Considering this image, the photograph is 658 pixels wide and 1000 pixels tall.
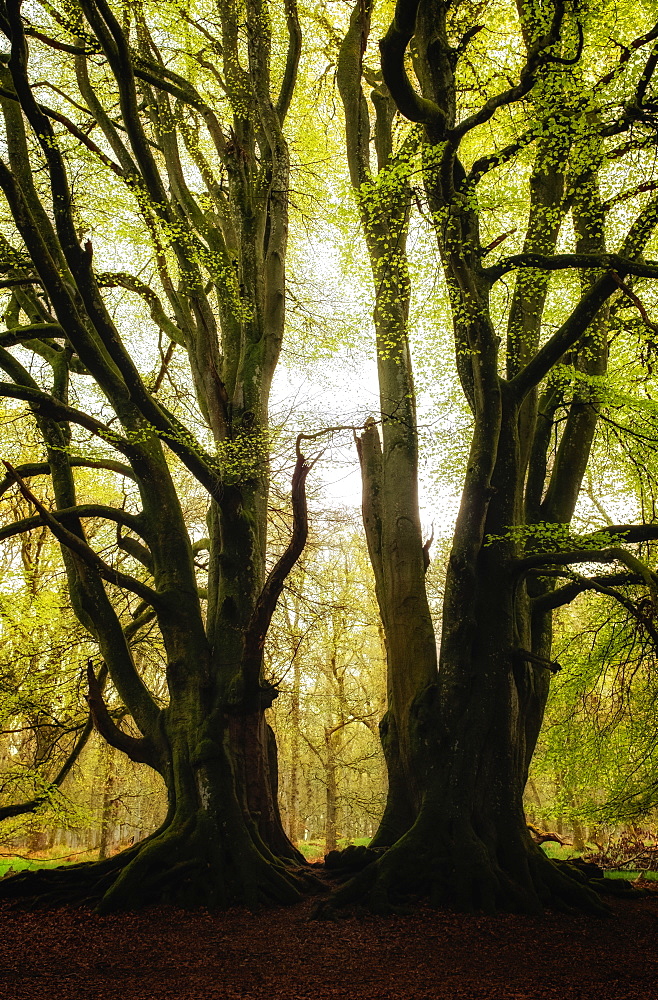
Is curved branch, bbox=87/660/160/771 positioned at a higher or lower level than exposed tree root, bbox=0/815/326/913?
higher

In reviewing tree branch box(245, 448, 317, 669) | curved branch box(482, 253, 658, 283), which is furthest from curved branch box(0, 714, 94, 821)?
curved branch box(482, 253, 658, 283)

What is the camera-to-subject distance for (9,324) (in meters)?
8.43

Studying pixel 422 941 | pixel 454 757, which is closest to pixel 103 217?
pixel 454 757

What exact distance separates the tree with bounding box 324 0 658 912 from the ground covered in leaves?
50cm

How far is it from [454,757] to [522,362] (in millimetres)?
4686

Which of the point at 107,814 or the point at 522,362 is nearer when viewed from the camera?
the point at 522,362

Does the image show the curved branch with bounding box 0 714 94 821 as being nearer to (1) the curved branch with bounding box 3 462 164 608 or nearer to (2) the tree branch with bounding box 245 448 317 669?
(1) the curved branch with bounding box 3 462 164 608

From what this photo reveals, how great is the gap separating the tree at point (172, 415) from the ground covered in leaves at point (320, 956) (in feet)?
2.05

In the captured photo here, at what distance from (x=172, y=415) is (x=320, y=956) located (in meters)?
5.73

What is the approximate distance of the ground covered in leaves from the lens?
13.3 feet

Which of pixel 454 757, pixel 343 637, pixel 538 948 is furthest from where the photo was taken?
pixel 343 637

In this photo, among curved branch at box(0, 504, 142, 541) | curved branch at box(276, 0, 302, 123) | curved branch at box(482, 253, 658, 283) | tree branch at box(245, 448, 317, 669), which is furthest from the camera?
curved branch at box(276, 0, 302, 123)

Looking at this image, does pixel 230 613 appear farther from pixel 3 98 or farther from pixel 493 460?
pixel 3 98

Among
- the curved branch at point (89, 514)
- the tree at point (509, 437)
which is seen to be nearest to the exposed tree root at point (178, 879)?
the tree at point (509, 437)
